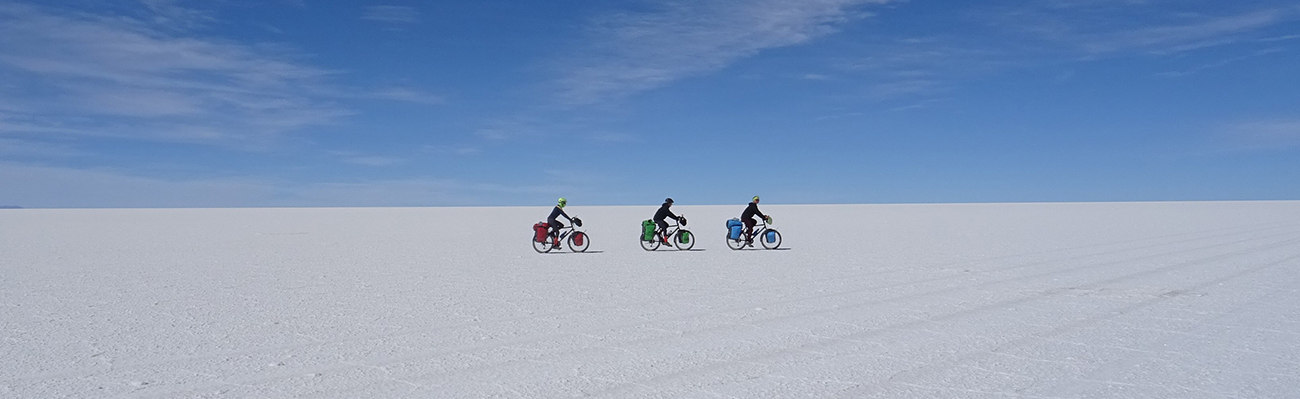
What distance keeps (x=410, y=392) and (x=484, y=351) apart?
1.26m

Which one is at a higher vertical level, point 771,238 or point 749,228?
point 749,228

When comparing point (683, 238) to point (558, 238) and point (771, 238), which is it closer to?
point (771, 238)

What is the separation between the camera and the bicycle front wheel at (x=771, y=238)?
18172mm

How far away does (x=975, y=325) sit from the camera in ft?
24.9

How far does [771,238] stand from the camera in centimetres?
1823

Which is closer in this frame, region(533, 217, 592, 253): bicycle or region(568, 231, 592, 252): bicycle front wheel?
region(533, 217, 592, 253): bicycle

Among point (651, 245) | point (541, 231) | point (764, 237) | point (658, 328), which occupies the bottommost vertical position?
point (658, 328)

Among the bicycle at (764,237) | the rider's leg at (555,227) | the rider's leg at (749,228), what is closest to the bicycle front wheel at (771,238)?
the bicycle at (764,237)

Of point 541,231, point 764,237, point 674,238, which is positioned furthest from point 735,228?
point 541,231

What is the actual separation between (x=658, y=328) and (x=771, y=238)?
11081 millimetres

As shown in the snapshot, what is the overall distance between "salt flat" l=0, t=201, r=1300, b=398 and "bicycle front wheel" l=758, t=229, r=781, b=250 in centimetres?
319

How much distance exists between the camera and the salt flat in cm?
539

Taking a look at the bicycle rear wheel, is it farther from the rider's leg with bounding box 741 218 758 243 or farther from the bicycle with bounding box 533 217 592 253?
the rider's leg with bounding box 741 218 758 243

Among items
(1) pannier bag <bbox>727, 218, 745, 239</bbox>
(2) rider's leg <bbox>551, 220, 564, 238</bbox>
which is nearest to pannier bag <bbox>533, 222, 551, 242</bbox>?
(2) rider's leg <bbox>551, 220, 564, 238</bbox>
